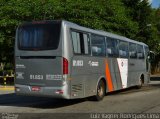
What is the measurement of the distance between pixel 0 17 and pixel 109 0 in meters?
9.54

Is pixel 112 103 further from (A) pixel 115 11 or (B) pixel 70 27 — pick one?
(A) pixel 115 11

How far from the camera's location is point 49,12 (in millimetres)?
30938

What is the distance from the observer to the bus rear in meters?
15.0

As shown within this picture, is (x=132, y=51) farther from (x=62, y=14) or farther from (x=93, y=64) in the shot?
(x=62, y=14)

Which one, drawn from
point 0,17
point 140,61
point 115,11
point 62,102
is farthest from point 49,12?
point 62,102

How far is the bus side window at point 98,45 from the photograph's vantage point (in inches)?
685

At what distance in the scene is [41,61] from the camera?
15.3 meters

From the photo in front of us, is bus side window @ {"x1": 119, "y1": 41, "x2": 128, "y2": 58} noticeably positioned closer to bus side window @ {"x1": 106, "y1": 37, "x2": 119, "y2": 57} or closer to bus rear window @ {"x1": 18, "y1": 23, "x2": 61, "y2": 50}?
bus side window @ {"x1": 106, "y1": 37, "x2": 119, "y2": 57}

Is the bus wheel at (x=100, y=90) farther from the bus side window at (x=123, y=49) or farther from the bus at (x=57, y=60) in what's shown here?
the bus side window at (x=123, y=49)

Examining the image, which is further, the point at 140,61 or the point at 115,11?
the point at 115,11

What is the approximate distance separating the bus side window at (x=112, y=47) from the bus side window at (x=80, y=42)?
257cm

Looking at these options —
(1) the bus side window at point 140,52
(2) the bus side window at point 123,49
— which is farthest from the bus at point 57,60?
(1) the bus side window at point 140,52

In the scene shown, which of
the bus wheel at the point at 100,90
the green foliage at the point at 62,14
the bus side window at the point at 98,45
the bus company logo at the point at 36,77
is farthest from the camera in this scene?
the green foliage at the point at 62,14

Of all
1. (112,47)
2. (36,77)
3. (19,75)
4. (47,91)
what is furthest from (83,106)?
(112,47)
